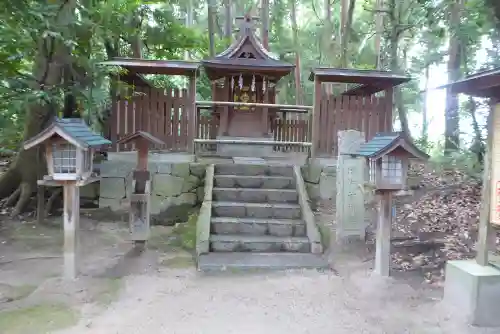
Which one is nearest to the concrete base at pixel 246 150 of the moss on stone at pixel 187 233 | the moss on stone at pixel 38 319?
the moss on stone at pixel 187 233

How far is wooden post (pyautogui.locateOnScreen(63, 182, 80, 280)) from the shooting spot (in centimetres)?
518

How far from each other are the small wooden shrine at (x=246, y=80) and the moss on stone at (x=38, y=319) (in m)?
7.13

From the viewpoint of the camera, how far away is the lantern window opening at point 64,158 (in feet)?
16.7

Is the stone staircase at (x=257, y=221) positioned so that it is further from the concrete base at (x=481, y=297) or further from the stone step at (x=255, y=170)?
the concrete base at (x=481, y=297)

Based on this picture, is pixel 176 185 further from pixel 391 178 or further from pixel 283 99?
pixel 283 99

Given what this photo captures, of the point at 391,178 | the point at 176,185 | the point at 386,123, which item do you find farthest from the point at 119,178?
the point at 386,123

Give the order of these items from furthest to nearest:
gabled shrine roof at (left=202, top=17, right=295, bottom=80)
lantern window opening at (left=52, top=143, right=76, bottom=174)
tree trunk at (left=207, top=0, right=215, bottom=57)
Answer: tree trunk at (left=207, top=0, right=215, bottom=57), gabled shrine roof at (left=202, top=17, right=295, bottom=80), lantern window opening at (left=52, top=143, right=76, bottom=174)

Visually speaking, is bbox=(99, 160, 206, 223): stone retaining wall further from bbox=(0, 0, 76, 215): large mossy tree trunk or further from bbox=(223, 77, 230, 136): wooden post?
bbox=(223, 77, 230, 136): wooden post

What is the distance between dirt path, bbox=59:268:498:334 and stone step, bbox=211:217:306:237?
1.22 metres

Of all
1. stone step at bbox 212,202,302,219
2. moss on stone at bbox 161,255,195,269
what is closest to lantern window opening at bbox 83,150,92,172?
moss on stone at bbox 161,255,195,269

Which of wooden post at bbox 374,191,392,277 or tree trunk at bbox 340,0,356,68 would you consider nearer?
wooden post at bbox 374,191,392,277

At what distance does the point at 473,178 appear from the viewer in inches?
336

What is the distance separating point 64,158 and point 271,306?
3.17 meters

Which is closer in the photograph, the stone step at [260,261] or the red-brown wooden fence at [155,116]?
the stone step at [260,261]
